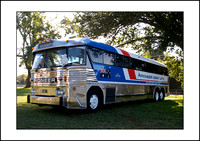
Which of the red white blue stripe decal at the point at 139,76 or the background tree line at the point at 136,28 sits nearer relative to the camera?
the red white blue stripe decal at the point at 139,76

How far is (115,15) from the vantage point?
1358 centimetres

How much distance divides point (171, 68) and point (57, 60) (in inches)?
698

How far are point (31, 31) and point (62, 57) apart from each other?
21.0 metres

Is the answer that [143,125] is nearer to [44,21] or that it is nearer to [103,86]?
[103,86]

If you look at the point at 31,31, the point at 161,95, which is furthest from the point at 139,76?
the point at 31,31

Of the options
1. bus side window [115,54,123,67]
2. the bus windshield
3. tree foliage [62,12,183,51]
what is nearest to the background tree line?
tree foliage [62,12,183,51]

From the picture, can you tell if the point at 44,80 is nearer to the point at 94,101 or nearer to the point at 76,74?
the point at 76,74

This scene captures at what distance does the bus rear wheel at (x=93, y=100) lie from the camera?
8.24m

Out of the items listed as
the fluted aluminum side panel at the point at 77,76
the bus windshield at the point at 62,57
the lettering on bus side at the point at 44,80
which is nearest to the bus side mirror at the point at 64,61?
the bus windshield at the point at 62,57

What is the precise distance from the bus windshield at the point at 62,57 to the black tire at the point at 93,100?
136 cm

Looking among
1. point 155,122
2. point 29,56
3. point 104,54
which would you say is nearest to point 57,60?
point 104,54

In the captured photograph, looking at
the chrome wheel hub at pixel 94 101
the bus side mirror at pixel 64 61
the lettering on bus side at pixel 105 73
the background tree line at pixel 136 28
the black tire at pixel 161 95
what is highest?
the background tree line at pixel 136 28

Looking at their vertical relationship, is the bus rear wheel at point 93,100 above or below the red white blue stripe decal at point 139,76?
below

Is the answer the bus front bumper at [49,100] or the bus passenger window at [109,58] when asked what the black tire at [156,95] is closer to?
the bus passenger window at [109,58]
